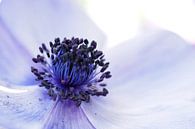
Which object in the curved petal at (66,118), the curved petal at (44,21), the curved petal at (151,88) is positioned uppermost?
the curved petal at (44,21)

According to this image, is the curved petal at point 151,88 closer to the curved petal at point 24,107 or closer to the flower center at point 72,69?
the flower center at point 72,69

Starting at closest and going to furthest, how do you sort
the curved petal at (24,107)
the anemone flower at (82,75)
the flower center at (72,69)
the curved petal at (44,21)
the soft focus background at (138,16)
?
the curved petal at (24,107)
the anemone flower at (82,75)
the flower center at (72,69)
the curved petal at (44,21)
the soft focus background at (138,16)

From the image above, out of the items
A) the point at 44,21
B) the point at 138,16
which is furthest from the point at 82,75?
the point at 138,16

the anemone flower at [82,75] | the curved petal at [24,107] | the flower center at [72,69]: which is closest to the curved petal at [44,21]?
the anemone flower at [82,75]

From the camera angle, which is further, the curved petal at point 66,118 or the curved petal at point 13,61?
the curved petal at point 13,61

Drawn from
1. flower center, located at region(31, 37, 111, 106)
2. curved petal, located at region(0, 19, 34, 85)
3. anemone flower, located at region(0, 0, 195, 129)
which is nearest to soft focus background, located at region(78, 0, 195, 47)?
anemone flower, located at region(0, 0, 195, 129)

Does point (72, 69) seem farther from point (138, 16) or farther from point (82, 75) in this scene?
point (138, 16)

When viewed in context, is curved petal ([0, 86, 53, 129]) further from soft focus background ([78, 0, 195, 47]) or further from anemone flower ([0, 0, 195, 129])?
soft focus background ([78, 0, 195, 47])
